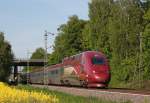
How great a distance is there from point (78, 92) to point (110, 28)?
50.8m

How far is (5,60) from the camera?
96438mm

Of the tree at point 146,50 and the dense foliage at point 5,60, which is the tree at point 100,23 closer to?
the dense foliage at point 5,60

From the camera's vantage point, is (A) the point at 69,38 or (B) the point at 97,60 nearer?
(B) the point at 97,60

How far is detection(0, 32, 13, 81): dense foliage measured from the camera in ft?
311

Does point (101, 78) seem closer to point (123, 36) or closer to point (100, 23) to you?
point (123, 36)

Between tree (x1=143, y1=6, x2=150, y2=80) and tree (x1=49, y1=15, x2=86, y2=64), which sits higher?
tree (x1=49, y1=15, x2=86, y2=64)

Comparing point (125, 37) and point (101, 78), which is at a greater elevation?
point (125, 37)

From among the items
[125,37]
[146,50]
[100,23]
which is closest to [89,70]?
[146,50]

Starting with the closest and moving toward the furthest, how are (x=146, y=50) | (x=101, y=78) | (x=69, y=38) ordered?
(x=101, y=78) < (x=146, y=50) < (x=69, y=38)

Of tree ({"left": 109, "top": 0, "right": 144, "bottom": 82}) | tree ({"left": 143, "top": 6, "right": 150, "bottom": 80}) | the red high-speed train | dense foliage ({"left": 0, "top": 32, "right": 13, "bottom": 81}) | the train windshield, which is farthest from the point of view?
dense foliage ({"left": 0, "top": 32, "right": 13, "bottom": 81})

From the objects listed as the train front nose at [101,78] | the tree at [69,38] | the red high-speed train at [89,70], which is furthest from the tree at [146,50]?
the tree at [69,38]

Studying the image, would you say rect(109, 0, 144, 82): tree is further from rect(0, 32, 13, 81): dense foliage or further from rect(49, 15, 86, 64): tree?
rect(49, 15, 86, 64): tree

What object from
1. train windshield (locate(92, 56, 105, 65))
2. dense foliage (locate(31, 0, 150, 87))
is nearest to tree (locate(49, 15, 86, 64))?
dense foliage (locate(31, 0, 150, 87))

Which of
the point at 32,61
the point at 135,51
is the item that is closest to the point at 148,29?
the point at 135,51
